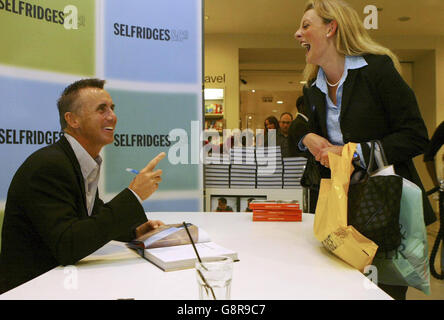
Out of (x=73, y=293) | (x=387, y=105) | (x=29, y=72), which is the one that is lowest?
(x=73, y=293)

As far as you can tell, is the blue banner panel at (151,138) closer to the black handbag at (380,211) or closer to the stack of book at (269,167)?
the stack of book at (269,167)

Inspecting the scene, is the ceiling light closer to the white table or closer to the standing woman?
the standing woman

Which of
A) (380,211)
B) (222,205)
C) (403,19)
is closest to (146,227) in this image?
(380,211)

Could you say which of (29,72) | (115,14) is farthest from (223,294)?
(115,14)

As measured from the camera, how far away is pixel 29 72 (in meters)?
2.46

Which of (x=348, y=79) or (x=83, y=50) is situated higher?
(x=83, y=50)

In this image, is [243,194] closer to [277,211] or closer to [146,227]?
[277,211]

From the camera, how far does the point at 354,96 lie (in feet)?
5.06

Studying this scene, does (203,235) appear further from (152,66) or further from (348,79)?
(152,66)

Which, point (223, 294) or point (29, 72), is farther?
point (29, 72)

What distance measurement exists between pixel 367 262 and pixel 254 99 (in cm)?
965

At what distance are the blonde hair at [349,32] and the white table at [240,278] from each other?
0.79m

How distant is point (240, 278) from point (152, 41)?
2449 millimetres

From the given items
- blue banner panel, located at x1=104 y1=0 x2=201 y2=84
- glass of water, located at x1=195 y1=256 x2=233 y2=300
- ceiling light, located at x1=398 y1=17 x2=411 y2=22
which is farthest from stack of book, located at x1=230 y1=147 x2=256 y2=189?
ceiling light, located at x1=398 y1=17 x2=411 y2=22
